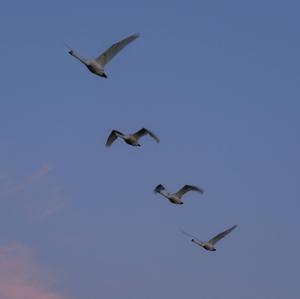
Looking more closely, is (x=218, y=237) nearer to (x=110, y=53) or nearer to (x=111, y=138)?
(x=111, y=138)

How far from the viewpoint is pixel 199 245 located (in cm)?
10125

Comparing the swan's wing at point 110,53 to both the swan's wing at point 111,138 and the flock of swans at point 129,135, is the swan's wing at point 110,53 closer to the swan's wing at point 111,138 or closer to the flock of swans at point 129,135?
the flock of swans at point 129,135

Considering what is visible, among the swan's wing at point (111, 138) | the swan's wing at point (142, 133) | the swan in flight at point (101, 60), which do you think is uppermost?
the swan's wing at point (111, 138)

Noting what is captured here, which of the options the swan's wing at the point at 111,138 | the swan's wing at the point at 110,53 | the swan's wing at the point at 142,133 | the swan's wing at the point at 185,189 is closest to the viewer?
the swan's wing at the point at 110,53

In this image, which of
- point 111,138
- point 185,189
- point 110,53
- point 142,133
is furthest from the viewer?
point 185,189

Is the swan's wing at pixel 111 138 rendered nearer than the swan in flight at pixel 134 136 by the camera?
No

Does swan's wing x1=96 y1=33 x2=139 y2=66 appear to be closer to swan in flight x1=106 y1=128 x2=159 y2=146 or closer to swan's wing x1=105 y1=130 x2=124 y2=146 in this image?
swan in flight x1=106 y1=128 x2=159 y2=146

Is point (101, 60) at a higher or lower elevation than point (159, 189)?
lower

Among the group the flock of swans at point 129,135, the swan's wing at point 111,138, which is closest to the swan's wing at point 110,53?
the flock of swans at point 129,135

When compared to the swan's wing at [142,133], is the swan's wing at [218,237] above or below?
above

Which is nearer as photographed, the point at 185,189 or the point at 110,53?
the point at 110,53

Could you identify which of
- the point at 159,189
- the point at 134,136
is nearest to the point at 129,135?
the point at 134,136

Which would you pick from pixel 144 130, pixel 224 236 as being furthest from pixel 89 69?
pixel 224 236

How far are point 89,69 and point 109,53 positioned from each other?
7.17ft
